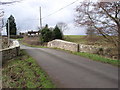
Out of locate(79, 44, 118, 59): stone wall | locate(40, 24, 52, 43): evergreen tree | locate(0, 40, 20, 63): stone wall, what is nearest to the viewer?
locate(79, 44, 118, 59): stone wall

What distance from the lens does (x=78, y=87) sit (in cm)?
424

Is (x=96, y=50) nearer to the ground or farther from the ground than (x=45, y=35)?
nearer to the ground

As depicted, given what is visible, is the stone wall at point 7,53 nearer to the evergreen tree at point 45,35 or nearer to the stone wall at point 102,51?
the stone wall at point 102,51

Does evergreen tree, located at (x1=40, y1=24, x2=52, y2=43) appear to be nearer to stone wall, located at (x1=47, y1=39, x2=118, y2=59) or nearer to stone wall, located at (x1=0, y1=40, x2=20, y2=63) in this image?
stone wall, located at (x1=47, y1=39, x2=118, y2=59)

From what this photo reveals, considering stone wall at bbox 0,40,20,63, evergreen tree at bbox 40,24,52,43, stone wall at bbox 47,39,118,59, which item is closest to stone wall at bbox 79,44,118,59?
stone wall at bbox 47,39,118,59

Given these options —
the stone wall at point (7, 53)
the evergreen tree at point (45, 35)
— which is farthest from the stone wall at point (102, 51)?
the evergreen tree at point (45, 35)

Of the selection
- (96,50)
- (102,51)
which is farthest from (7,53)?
(102,51)

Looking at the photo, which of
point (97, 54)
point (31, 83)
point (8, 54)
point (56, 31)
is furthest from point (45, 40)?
point (31, 83)

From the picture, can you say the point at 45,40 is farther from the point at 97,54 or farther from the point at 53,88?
the point at 53,88

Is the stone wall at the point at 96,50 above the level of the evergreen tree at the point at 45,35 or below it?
below

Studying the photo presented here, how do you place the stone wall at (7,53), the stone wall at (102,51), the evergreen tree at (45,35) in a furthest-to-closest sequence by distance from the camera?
the evergreen tree at (45,35), the stone wall at (7,53), the stone wall at (102,51)

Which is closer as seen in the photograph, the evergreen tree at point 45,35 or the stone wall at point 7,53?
the stone wall at point 7,53

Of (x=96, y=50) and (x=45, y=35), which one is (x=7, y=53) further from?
(x=45, y=35)

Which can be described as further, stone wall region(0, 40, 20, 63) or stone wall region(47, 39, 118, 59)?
stone wall region(0, 40, 20, 63)
